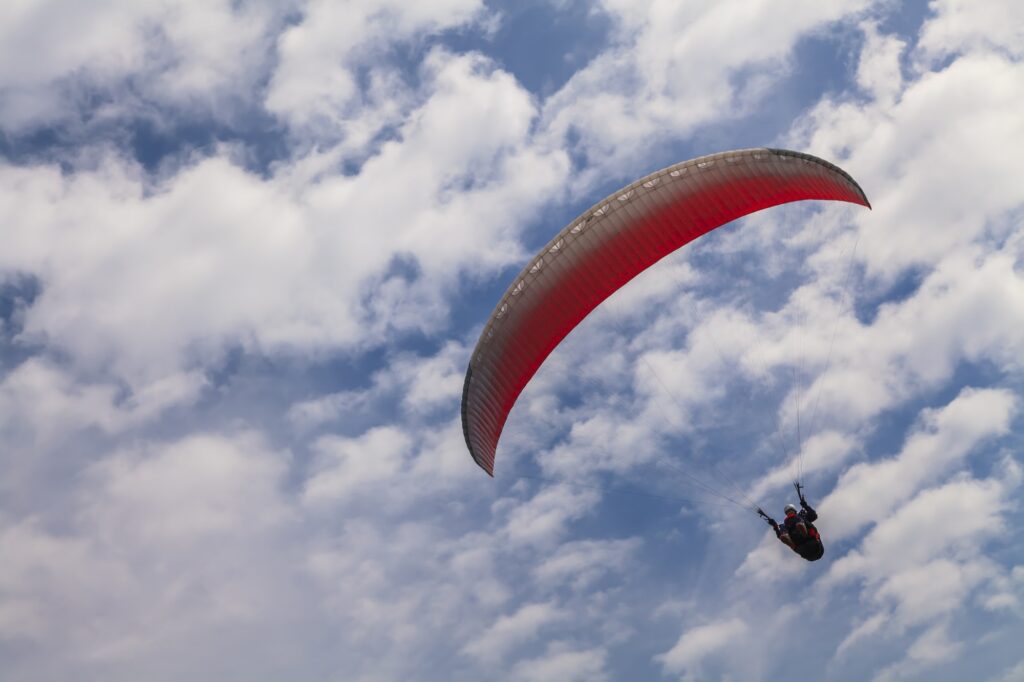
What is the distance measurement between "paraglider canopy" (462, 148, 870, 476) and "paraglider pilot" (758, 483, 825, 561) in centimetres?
808

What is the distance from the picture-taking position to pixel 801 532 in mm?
27062

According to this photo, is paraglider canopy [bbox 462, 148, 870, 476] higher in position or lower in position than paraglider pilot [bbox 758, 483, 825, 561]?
higher

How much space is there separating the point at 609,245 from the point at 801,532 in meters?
9.86

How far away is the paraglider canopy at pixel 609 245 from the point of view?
2561 cm

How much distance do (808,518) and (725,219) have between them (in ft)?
29.1

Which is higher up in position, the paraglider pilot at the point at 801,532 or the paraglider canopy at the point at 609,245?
the paraglider canopy at the point at 609,245

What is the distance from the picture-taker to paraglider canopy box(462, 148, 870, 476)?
25.6 m

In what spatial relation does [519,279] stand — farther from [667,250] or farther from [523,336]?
[667,250]

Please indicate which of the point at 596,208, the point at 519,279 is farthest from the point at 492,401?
the point at 596,208

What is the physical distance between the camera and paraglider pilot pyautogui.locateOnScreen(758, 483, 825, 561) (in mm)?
27109

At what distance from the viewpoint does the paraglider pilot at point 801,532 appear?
27109mm

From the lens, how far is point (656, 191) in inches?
1011

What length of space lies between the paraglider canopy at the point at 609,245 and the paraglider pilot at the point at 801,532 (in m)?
8.08

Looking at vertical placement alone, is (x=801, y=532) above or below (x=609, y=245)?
below
